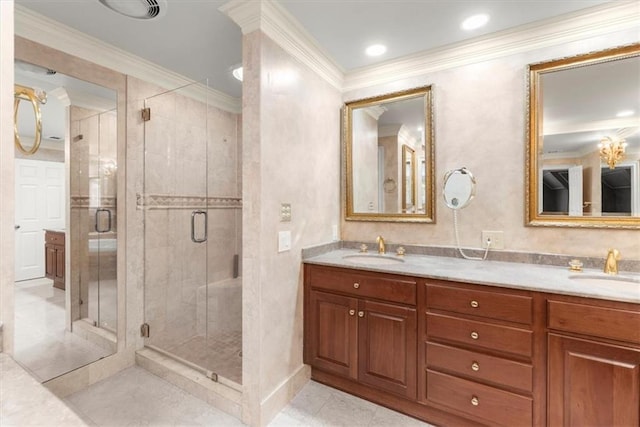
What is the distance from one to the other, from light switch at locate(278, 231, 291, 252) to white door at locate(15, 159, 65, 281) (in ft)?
4.92

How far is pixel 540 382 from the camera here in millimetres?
1433

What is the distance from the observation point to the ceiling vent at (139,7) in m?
1.65

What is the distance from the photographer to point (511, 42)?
77.4 inches

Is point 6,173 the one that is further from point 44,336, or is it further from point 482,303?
point 482,303

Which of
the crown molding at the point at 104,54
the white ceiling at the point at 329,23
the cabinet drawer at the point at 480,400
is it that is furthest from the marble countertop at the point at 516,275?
the crown molding at the point at 104,54

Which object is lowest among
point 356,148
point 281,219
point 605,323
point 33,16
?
point 605,323

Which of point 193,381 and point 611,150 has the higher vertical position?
point 611,150

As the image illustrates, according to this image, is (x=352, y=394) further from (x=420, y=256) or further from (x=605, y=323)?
(x=605, y=323)

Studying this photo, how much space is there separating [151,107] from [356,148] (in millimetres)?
1806

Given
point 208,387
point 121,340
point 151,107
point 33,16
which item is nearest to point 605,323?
point 208,387

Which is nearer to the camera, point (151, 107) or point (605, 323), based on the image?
point (605, 323)

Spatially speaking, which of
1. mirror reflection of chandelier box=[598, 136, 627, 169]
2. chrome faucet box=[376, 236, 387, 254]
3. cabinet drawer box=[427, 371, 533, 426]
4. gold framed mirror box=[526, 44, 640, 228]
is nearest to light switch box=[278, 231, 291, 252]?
chrome faucet box=[376, 236, 387, 254]

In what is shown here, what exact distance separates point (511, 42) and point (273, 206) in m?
1.93

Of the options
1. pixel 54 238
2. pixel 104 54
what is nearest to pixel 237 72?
pixel 104 54
